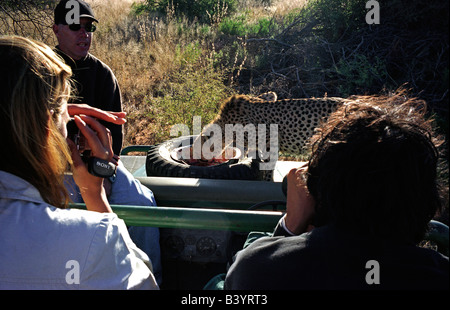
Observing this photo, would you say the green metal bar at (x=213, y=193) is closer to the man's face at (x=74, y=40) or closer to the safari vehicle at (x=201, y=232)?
the safari vehicle at (x=201, y=232)

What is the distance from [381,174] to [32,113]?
749 millimetres

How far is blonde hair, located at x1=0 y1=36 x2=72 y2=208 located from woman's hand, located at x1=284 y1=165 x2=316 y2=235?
571 millimetres

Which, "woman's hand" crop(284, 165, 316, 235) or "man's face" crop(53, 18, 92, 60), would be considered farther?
"man's face" crop(53, 18, 92, 60)

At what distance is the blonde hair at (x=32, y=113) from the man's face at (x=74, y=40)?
5.12 ft

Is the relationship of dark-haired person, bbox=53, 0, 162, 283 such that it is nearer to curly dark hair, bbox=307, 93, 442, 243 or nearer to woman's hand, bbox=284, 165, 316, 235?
woman's hand, bbox=284, 165, 316, 235

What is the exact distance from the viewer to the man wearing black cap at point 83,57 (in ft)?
7.77

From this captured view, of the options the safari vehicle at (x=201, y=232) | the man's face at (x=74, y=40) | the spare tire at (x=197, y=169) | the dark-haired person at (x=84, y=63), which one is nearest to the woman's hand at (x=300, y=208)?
the safari vehicle at (x=201, y=232)

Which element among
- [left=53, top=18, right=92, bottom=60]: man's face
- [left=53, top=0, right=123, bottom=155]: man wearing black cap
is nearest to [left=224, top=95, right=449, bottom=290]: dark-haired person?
[left=53, top=0, right=123, bottom=155]: man wearing black cap

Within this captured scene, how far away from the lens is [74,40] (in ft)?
7.76

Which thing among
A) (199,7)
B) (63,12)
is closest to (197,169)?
(63,12)

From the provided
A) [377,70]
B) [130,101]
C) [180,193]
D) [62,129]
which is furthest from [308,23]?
[62,129]

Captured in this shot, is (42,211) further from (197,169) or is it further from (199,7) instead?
(199,7)

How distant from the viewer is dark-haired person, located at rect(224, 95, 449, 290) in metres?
0.74

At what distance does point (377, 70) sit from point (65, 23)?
4.96m
